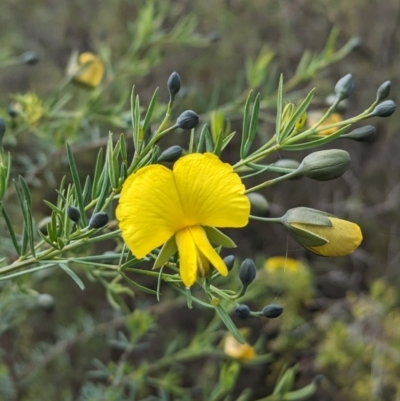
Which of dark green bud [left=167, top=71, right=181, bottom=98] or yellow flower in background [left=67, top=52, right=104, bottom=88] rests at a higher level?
dark green bud [left=167, top=71, right=181, bottom=98]

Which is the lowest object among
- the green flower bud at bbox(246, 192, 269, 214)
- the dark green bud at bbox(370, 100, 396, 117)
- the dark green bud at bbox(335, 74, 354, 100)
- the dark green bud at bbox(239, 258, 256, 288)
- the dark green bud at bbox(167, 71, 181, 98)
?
the dark green bud at bbox(239, 258, 256, 288)

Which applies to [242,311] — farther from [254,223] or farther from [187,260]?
[254,223]

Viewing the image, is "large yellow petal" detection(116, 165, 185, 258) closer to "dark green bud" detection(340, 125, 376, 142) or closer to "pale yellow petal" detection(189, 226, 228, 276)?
"pale yellow petal" detection(189, 226, 228, 276)

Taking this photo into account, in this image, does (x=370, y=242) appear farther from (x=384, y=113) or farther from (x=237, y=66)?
(x=384, y=113)

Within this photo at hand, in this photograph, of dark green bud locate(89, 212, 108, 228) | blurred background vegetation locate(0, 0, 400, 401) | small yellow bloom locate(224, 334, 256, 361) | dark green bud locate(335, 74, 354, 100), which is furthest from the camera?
blurred background vegetation locate(0, 0, 400, 401)

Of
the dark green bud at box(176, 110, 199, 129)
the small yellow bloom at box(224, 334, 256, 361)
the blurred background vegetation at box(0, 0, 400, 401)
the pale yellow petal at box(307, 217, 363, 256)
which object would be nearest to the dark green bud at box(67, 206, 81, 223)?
the dark green bud at box(176, 110, 199, 129)

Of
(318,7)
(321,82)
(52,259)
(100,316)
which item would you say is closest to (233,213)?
(52,259)

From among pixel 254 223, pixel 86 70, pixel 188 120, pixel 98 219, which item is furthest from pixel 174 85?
pixel 254 223
